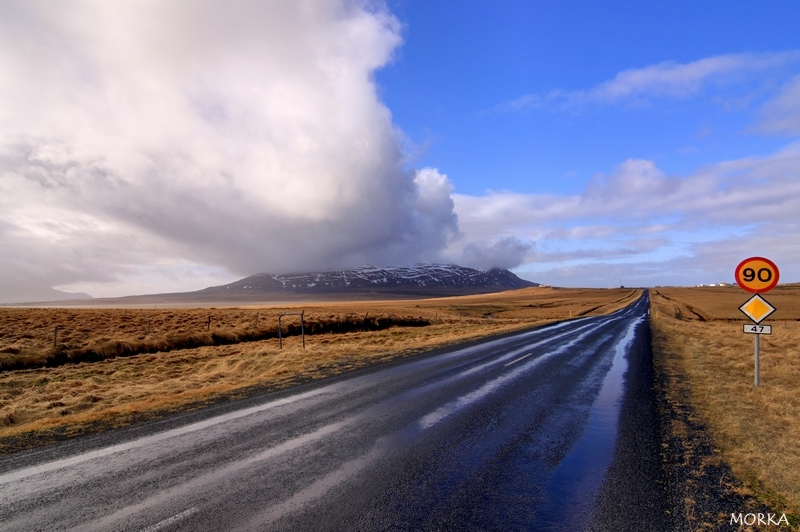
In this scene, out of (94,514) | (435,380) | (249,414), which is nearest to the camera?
(94,514)

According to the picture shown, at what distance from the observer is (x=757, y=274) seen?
10688 mm

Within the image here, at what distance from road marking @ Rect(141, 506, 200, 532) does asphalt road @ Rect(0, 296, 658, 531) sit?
0.02 m

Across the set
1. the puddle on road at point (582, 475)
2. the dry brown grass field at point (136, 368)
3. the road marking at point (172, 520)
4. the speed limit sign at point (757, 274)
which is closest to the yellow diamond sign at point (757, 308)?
the speed limit sign at point (757, 274)

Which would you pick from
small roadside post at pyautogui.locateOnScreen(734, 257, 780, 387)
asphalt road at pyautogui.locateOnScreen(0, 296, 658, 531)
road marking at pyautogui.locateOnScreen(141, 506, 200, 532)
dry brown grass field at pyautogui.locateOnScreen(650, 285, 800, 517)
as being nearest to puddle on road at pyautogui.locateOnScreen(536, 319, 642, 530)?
asphalt road at pyautogui.locateOnScreen(0, 296, 658, 531)

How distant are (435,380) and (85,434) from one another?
313 inches

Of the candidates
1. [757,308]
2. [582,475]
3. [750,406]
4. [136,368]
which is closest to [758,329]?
[757,308]

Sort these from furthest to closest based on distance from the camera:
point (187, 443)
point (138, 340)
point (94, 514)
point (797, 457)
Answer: point (138, 340), point (187, 443), point (797, 457), point (94, 514)

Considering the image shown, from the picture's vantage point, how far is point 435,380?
12.8 m

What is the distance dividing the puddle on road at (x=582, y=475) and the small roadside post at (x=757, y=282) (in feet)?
13.5

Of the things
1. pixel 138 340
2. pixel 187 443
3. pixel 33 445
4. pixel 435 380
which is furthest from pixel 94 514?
pixel 138 340

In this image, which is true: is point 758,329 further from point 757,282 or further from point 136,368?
point 136,368

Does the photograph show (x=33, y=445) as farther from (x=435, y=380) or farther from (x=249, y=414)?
(x=435, y=380)

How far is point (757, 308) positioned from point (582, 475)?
8.13 metres

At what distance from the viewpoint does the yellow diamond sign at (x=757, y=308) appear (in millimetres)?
10870
